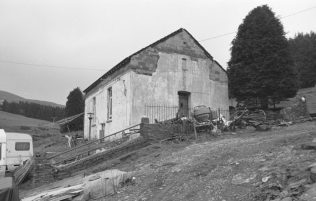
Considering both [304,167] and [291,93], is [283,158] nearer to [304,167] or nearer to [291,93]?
[304,167]

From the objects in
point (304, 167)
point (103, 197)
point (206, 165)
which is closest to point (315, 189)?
point (304, 167)

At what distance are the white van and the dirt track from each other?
36.7ft

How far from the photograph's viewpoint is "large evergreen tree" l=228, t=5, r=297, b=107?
2138 centimetres

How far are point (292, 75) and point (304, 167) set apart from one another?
14898mm

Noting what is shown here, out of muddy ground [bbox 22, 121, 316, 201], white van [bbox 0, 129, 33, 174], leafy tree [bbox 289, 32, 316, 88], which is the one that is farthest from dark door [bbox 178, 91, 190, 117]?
leafy tree [bbox 289, 32, 316, 88]

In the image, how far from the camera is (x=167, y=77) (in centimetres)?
2195

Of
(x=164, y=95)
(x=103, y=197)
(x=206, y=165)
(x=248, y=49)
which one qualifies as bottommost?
(x=103, y=197)

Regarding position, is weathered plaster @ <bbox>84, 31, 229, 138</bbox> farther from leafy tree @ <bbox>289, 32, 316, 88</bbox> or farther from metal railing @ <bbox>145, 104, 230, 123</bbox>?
leafy tree @ <bbox>289, 32, 316, 88</bbox>

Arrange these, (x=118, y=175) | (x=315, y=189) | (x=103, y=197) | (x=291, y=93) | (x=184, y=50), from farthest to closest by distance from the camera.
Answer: (x=184, y=50), (x=291, y=93), (x=118, y=175), (x=103, y=197), (x=315, y=189)

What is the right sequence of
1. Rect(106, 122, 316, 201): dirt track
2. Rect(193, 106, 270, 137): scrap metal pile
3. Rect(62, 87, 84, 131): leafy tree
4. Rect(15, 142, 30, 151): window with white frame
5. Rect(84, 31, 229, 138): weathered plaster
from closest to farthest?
1. Rect(106, 122, 316, 201): dirt track
2. Rect(193, 106, 270, 137): scrap metal pile
3. Rect(84, 31, 229, 138): weathered plaster
4. Rect(15, 142, 30, 151): window with white frame
5. Rect(62, 87, 84, 131): leafy tree

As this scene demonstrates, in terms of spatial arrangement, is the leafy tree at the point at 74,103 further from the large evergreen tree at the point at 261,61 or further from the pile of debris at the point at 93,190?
the pile of debris at the point at 93,190

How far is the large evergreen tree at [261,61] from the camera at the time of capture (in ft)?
70.1

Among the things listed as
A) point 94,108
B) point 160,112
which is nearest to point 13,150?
point 94,108

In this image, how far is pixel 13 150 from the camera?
22.5 meters
